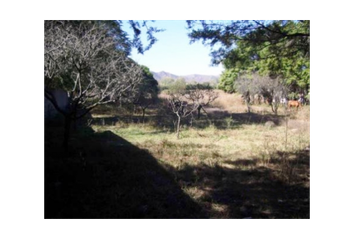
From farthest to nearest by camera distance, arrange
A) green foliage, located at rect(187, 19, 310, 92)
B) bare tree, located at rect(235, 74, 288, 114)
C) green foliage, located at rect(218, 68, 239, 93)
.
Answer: green foliage, located at rect(218, 68, 239, 93) < bare tree, located at rect(235, 74, 288, 114) < green foliage, located at rect(187, 19, 310, 92)

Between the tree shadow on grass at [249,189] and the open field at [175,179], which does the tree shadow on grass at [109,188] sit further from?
the tree shadow on grass at [249,189]

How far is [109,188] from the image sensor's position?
427 centimetres

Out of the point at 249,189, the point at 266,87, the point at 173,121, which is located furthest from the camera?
the point at 266,87

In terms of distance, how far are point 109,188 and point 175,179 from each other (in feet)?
4.40

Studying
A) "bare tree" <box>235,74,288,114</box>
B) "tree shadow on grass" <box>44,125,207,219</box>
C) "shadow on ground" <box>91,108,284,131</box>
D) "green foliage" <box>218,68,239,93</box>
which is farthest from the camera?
"green foliage" <box>218,68,239,93</box>

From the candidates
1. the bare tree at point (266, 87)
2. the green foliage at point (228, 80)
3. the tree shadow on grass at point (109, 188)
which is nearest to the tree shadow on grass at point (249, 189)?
the tree shadow on grass at point (109, 188)

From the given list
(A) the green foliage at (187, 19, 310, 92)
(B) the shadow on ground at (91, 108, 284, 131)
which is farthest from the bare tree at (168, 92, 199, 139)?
(A) the green foliage at (187, 19, 310, 92)

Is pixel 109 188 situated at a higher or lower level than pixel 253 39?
lower

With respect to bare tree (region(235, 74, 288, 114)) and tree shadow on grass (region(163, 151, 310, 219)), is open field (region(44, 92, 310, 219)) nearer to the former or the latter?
tree shadow on grass (region(163, 151, 310, 219))

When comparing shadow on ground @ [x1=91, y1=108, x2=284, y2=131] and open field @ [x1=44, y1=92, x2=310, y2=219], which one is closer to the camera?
open field @ [x1=44, y1=92, x2=310, y2=219]

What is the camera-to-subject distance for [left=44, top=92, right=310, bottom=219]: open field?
3.58 metres

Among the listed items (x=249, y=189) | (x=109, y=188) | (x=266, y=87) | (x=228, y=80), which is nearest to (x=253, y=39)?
(x=249, y=189)

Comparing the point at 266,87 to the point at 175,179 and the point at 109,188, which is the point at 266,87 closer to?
the point at 175,179
